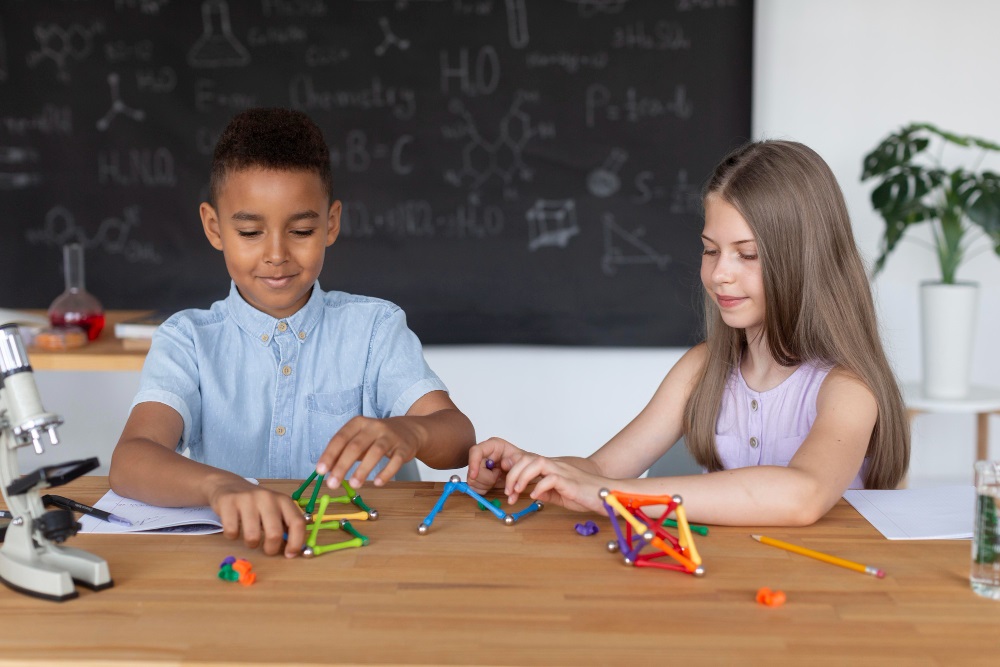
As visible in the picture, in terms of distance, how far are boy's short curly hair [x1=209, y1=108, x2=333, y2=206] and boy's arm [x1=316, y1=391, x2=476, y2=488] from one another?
1.65 feet

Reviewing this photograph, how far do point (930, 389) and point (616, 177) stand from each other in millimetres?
1325

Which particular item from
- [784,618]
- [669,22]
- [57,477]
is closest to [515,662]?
[784,618]

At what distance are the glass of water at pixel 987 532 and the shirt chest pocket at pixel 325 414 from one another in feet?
3.83

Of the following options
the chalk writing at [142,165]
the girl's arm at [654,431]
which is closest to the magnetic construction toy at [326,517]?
the girl's arm at [654,431]

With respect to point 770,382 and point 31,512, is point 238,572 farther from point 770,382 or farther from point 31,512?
point 770,382

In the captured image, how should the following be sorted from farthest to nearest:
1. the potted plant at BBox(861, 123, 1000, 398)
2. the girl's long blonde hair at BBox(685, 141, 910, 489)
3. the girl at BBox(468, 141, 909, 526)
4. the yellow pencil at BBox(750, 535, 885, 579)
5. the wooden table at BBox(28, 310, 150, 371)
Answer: the potted plant at BBox(861, 123, 1000, 398) < the wooden table at BBox(28, 310, 150, 371) < the girl's long blonde hair at BBox(685, 141, 910, 489) < the girl at BBox(468, 141, 909, 526) < the yellow pencil at BBox(750, 535, 885, 579)

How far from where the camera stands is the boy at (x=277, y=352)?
1.73 m

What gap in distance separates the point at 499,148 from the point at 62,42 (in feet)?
5.50

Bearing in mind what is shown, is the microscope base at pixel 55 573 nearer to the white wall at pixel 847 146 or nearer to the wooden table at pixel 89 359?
the wooden table at pixel 89 359

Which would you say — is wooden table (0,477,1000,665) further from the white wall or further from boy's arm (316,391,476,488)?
the white wall

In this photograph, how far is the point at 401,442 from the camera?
57.4 inches

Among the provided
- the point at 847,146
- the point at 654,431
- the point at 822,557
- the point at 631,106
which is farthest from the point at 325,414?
the point at 847,146

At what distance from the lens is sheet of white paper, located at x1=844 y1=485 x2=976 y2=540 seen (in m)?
1.33

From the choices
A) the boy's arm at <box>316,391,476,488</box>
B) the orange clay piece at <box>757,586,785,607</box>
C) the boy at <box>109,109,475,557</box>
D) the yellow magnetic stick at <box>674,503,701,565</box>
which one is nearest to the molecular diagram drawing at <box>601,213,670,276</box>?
the boy at <box>109,109,475,557</box>
